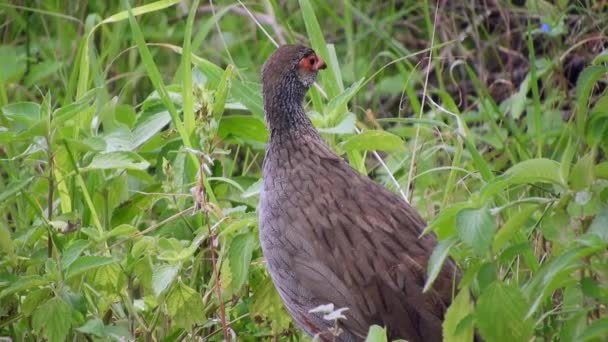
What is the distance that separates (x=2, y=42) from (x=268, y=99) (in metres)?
2.91

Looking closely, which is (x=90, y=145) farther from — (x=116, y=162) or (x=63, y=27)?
(x=63, y=27)

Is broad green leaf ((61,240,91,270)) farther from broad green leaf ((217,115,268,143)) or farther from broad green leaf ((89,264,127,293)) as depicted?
broad green leaf ((217,115,268,143))

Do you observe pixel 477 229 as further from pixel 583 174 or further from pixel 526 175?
pixel 583 174

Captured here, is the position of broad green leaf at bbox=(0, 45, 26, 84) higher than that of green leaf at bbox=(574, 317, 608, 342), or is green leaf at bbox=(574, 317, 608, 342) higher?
broad green leaf at bbox=(0, 45, 26, 84)

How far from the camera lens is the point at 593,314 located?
11.4ft

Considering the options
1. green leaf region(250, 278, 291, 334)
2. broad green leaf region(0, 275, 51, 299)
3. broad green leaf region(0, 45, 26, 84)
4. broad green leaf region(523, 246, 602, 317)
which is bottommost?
green leaf region(250, 278, 291, 334)

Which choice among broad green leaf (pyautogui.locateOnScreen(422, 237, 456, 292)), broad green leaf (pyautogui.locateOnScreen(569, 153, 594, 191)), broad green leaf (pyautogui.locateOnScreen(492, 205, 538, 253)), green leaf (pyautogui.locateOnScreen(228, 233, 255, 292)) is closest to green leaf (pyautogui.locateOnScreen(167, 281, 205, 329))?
green leaf (pyautogui.locateOnScreen(228, 233, 255, 292))

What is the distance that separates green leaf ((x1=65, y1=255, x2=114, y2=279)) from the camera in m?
3.61

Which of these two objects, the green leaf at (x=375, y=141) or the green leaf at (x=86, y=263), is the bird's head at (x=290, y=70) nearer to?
the green leaf at (x=375, y=141)

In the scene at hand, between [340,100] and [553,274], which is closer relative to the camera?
[553,274]

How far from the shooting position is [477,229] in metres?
2.88

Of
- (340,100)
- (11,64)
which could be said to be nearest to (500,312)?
(340,100)

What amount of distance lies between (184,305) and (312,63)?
3.00ft

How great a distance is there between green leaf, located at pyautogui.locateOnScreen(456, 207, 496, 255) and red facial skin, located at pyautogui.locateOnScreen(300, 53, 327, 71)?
126cm
